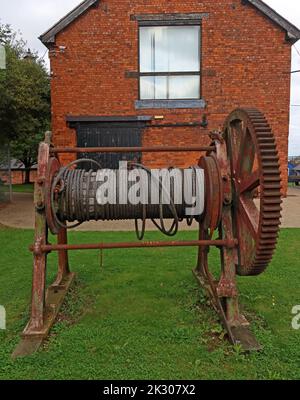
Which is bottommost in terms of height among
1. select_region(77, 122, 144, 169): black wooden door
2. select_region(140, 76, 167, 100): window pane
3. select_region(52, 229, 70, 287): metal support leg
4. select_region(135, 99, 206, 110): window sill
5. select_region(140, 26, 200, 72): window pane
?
select_region(52, 229, 70, 287): metal support leg

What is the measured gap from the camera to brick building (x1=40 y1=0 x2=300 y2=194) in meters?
11.1

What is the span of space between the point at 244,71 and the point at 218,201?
8.86 metres

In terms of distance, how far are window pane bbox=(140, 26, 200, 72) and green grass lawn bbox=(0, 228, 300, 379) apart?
23.7 feet

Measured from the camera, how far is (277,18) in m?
11.0

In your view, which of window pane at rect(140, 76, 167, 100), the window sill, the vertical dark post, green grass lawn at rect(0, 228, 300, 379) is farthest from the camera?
window pane at rect(140, 76, 167, 100)

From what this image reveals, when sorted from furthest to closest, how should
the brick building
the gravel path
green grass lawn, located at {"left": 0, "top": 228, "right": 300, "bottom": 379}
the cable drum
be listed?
the brick building < the gravel path < the cable drum < green grass lawn, located at {"left": 0, "top": 228, "right": 300, "bottom": 379}

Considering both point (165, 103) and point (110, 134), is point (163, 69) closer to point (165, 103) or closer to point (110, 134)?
point (165, 103)

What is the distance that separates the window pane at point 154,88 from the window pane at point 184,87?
0.21 meters

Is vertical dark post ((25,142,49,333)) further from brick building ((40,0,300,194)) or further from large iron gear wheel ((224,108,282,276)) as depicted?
brick building ((40,0,300,194))

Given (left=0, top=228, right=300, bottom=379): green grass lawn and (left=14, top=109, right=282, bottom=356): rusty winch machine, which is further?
(left=14, top=109, right=282, bottom=356): rusty winch machine

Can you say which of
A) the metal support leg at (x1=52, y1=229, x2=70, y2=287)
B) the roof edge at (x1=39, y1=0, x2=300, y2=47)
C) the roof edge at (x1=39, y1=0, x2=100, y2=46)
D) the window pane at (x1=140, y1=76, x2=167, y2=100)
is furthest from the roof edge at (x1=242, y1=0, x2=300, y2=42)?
the metal support leg at (x1=52, y1=229, x2=70, y2=287)

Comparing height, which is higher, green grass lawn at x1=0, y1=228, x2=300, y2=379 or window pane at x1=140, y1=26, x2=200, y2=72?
window pane at x1=140, y1=26, x2=200, y2=72

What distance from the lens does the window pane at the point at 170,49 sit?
→ 1129cm
